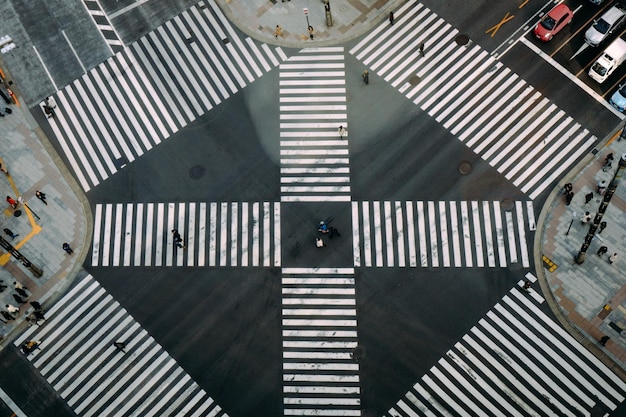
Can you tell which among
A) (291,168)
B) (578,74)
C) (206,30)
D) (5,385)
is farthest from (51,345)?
(578,74)

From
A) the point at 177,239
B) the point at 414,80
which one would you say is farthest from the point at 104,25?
the point at 414,80

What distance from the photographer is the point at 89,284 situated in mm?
55500

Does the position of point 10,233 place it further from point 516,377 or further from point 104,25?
point 516,377

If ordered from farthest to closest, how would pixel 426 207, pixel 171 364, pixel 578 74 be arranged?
pixel 578 74
pixel 426 207
pixel 171 364

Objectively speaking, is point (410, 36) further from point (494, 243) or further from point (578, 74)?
point (494, 243)

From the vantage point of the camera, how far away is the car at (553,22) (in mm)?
60656

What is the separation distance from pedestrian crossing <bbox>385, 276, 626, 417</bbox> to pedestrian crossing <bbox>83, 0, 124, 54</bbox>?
38845 mm

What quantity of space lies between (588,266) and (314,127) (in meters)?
24.3

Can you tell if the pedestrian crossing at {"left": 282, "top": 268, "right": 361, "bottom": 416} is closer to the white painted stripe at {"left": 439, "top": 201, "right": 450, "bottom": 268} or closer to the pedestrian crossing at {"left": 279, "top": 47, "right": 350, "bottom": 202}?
the pedestrian crossing at {"left": 279, "top": 47, "right": 350, "bottom": 202}

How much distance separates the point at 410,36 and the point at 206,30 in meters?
18.1

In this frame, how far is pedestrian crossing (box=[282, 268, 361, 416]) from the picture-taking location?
5134 centimetres

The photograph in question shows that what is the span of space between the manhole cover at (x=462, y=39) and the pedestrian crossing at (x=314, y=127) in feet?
33.2

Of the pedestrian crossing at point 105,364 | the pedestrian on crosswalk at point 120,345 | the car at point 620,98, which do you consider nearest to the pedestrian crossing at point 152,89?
the pedestrian crossing at point 105,364

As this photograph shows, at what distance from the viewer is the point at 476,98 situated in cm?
5981
